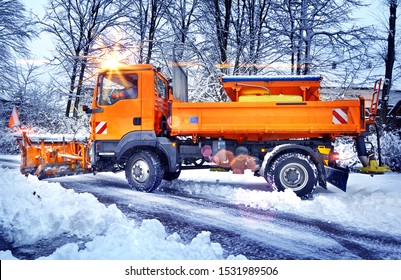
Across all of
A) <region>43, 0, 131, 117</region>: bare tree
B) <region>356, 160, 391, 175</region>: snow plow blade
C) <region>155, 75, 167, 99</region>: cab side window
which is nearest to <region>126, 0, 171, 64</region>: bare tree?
<region>43, 0, 131, 117</region>: bare tree

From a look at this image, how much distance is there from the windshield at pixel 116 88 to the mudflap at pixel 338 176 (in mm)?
3934

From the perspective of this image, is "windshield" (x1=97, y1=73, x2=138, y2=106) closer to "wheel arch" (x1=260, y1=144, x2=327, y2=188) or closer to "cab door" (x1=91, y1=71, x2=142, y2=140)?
"cab door" (x1=91, y1=71, x2=142, y2=140)

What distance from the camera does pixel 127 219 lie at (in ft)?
12.0

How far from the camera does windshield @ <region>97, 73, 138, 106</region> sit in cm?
559

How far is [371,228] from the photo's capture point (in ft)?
11.2

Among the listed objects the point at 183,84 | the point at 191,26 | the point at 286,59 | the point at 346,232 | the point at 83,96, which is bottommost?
the point at 346,232

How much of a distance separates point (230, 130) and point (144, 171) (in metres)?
1.85

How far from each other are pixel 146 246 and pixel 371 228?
8.86ft

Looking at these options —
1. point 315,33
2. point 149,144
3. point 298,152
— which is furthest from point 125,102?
point 315,33

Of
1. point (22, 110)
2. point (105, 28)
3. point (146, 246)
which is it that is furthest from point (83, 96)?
point (146, 246)

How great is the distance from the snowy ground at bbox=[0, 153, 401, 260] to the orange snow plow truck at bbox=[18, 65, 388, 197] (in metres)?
0.53

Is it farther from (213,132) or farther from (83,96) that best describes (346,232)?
(83,96)

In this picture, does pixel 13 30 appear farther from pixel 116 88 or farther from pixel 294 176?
pixel 294 176

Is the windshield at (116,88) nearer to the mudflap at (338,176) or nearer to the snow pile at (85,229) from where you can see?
the snow pile at (85,229)
